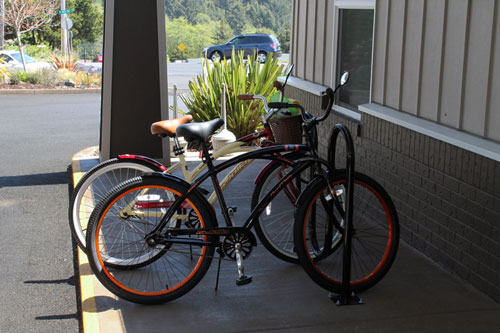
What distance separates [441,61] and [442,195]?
0.98 meters

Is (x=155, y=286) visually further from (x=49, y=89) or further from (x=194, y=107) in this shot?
(x=49, y=89)

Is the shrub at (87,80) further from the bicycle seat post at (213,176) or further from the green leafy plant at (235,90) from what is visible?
the bicycle seat post at (213,176)

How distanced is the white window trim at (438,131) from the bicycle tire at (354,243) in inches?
24.3

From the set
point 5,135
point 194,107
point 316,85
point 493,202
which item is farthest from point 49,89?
point 493,202

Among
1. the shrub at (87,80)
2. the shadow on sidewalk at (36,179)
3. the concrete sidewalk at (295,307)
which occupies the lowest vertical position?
the shadow on sidewalk at (36,179)

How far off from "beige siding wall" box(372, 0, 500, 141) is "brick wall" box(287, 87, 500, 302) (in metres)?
0.23

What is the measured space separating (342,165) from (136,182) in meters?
3.13

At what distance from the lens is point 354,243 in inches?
220

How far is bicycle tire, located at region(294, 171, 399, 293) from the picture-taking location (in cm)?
439

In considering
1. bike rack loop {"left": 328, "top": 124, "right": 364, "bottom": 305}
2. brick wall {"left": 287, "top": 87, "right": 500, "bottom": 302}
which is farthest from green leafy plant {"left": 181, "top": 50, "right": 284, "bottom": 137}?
bike rack loop {"left": 328, "top": 124, "right": 364, "bottom": 305}

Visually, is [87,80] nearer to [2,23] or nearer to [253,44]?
[2,23]

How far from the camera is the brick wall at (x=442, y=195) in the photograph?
14.3 feet

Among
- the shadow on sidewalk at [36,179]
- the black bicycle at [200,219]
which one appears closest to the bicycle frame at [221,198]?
the black bicycle at [200,219]

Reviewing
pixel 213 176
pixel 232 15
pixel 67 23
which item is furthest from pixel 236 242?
pixel 232 15
